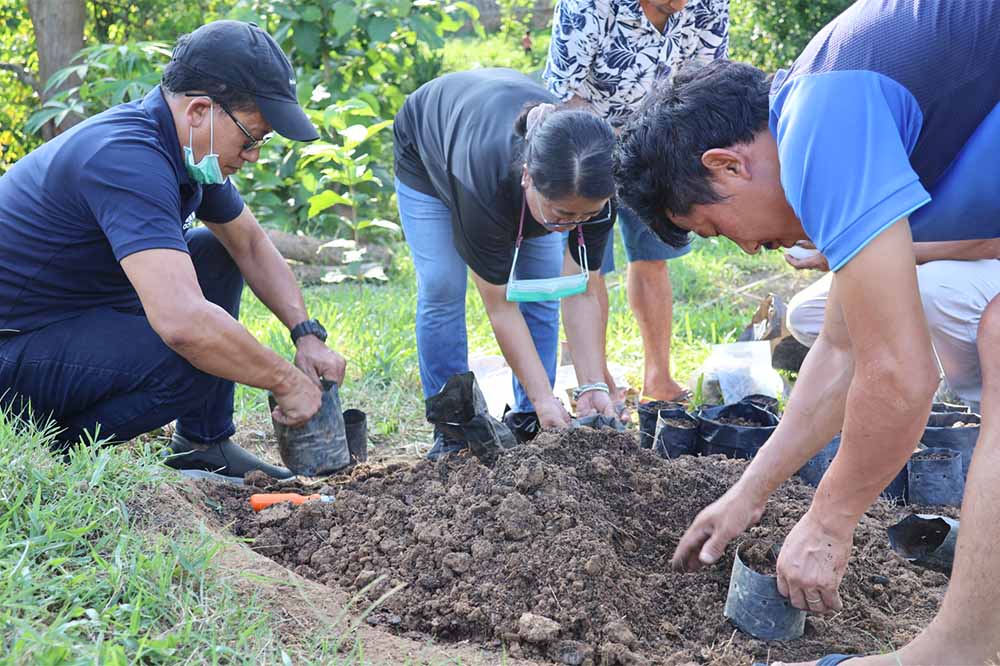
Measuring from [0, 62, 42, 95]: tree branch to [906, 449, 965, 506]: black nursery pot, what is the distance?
6622 millimetres

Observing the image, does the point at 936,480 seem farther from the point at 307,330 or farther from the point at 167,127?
the point at 167,127

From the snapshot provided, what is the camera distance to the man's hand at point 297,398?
3.27 meters

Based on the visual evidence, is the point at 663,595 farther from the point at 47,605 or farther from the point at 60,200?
the point at 60,200

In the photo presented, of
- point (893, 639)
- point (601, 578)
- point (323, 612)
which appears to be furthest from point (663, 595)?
point (323, 612)

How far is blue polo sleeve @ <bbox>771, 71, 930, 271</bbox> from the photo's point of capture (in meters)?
1.66

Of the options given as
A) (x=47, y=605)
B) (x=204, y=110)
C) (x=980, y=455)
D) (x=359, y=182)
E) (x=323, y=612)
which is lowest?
(x=359, y=182)

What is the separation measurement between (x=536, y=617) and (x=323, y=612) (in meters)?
0.50

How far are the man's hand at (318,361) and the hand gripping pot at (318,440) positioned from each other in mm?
114

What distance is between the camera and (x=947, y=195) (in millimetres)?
1966

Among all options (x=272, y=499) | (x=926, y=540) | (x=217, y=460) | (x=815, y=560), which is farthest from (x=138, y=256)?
(x=926, y=540)

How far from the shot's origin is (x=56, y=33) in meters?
7.18

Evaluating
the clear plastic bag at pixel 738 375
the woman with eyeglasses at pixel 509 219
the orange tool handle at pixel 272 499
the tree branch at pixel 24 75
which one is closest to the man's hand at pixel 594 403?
the woman with eyeglasses at pixel 509 219

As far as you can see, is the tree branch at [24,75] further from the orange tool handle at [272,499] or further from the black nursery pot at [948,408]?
the black nursery pot at [948,408]

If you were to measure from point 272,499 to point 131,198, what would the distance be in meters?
1.00
